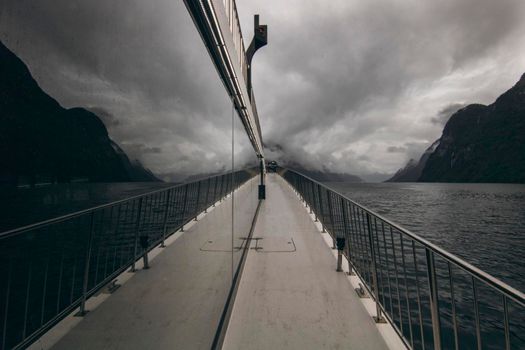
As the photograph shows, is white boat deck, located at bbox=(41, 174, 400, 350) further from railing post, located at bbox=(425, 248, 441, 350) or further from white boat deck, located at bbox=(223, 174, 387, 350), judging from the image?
railing post, located at bbox=(425, 248, 441, 350)

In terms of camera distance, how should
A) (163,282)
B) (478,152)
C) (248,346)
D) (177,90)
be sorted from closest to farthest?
(177,90), (163,282), (248,346), (478,152)

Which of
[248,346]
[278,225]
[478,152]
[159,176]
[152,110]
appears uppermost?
[478,152]

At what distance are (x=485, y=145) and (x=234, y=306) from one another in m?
157

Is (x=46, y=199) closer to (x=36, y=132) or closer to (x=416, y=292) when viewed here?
(x=36, y=132)

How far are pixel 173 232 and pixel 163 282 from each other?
238 centimetres

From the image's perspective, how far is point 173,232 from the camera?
358 cm

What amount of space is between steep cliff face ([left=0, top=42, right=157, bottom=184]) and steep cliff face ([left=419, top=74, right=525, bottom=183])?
465ft

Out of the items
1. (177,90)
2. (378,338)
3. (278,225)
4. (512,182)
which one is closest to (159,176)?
(177,90)

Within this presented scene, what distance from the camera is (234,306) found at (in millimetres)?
2500

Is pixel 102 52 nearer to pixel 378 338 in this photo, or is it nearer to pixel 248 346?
pixel 248 346

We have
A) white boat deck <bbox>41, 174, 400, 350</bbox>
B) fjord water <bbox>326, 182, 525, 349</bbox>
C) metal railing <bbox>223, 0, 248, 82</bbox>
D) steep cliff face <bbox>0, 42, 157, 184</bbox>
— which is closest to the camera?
steep cliff face <bbox>0, 42, 157, 184</bbox>

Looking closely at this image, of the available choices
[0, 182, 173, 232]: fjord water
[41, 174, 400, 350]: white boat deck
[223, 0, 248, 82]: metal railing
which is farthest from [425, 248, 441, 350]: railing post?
[223, 0, 248, 82]: metal railing

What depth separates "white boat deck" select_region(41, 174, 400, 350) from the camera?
1.05 metres

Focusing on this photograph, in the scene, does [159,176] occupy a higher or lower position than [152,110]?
lower
